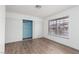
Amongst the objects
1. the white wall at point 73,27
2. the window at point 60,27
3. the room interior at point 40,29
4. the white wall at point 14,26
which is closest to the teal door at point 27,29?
the room interior at point 40,29

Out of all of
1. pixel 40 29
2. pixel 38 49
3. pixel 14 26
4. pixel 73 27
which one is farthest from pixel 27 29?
pixel 73 27

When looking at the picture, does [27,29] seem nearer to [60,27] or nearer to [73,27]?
[60,27]

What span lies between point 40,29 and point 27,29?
182cm

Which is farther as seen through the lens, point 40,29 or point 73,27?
point 40,29

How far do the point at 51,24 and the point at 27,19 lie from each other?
233cm

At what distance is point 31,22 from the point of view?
7.79 metres

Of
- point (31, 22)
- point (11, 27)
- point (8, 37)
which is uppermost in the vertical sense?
point (31, 22)

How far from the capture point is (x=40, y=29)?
8.73 m

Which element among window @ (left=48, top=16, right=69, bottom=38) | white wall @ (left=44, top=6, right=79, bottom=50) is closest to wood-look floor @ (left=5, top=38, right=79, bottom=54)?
white wall @ (left=44, top=6, right=79, bottom=50)

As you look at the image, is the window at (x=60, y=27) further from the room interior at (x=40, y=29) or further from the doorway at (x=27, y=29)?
the doorway at (x=27, y=29)

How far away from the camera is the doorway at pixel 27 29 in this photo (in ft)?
23.4
